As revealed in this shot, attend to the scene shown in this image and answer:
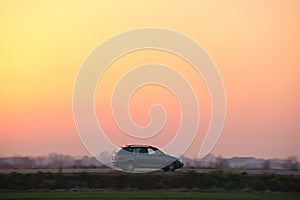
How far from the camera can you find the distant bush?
1110 inches

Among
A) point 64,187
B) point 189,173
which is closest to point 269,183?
point 189,173

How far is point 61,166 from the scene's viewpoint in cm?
3728

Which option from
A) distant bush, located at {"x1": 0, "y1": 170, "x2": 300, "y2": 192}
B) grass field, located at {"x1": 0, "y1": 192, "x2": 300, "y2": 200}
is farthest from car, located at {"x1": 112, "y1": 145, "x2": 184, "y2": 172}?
grass field, located at {"x1": 0, "y1": 192, "x2": 300, "y2": 200}

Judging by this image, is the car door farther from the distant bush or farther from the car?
the distant bush

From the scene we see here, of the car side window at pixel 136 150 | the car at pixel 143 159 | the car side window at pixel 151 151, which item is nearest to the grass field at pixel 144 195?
the car at pixel 143 159

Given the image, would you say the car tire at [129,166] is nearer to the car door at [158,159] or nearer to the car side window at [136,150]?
the car side window at [136,150]

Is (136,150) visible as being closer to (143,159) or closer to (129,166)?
(143,159)

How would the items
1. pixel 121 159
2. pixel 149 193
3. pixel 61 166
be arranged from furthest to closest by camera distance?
pixel 61 166, pixel 121 159, pixel 149 193

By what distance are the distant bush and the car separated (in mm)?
5240

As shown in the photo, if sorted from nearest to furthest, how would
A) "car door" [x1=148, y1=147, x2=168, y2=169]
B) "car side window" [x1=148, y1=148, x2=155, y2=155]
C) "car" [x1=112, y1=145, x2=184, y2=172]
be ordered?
"car" [x1=112, y1=145, x2=184, y2=172] < "car door" [x1=148, y1=147, x2=168, y2=169] < "car side window" [x1=148, y1=148, x2=155, y2=155]

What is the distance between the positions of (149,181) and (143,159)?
6164 mm

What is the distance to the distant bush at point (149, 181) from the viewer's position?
1110 inches

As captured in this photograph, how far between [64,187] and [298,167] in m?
16.2

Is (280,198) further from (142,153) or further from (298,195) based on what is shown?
(142,153)
